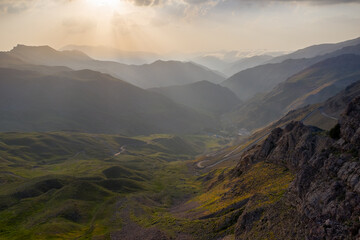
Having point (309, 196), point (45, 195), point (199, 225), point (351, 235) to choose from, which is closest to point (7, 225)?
point (45, 195)

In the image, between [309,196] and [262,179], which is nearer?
[309,196]

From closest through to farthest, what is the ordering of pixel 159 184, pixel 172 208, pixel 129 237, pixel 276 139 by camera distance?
pixel 129 237
pixel 276 139
pixel 172 208
pixel 159 184

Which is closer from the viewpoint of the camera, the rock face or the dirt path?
the rock face

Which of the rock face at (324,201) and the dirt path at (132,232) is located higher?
the rock face at (324,201)

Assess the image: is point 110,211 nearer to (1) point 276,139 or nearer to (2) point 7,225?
(2) point 7,225

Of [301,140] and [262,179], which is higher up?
[301,140]

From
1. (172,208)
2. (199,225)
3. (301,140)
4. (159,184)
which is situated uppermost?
(301,140)

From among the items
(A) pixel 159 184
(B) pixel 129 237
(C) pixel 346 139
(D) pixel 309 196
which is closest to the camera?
(D) pixel 309 196

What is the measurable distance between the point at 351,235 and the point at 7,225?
115m

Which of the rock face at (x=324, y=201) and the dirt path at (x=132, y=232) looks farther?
the dirt path at (x=132, y=232)

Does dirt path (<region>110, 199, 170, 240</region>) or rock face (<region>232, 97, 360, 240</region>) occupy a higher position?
rock face (<region>232, 97, 360, 240</region>)

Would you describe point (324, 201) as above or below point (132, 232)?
above

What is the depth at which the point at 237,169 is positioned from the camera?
437 feet

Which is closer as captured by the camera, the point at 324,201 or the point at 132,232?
the point at 324,201
